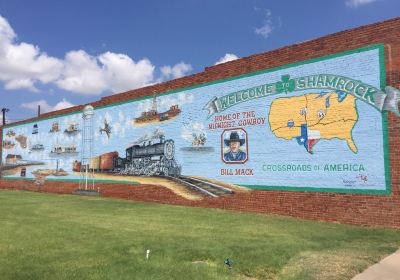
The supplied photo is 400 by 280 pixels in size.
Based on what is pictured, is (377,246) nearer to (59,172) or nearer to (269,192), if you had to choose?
(269,192)

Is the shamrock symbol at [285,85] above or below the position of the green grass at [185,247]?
above

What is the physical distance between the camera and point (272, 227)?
1198cm

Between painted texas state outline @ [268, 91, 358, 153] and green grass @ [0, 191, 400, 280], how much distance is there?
9.52ft

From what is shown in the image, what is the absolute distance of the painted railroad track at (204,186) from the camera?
1739 cm

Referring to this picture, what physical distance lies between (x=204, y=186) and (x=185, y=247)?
9237 mm

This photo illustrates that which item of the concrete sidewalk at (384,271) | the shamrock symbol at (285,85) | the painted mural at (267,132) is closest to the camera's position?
the concrete sidewalk at (384,271)

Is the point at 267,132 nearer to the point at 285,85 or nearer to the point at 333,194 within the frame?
the point at 285,85

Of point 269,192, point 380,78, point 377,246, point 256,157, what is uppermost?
point 380,78

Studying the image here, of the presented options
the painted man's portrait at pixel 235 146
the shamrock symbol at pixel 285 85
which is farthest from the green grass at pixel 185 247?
the shamrock symbol at pixel 285 85

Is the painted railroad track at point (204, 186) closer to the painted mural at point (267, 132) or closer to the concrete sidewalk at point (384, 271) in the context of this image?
the painted mural at point (267, 132)

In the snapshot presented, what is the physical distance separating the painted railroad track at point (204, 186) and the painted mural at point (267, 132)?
0.17ft

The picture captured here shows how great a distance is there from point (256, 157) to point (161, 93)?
7325mm

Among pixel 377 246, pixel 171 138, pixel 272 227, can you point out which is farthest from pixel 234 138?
pixel 377 246
